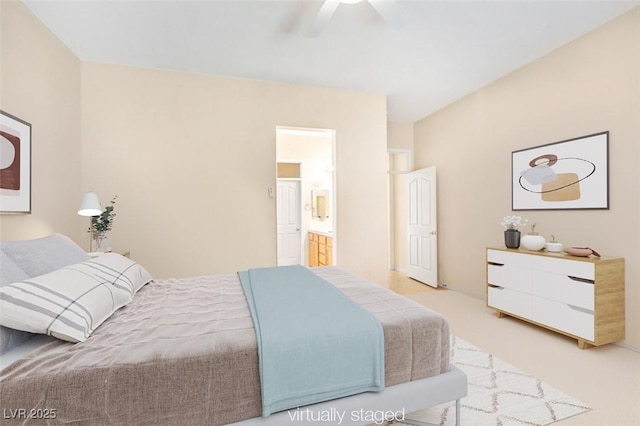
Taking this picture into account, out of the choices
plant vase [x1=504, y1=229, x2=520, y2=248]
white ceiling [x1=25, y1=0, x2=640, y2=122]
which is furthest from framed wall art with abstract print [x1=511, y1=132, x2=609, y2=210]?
white ceiling [x1=25, y1=0, x2=640, y2=122]

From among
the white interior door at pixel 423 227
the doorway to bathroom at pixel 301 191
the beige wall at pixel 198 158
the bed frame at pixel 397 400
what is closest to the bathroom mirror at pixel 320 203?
the doorway to bathroom at pixel 301 191

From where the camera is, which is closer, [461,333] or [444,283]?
[461,333]

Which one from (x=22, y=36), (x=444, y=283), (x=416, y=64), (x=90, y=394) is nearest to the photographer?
(x=90, y=394)

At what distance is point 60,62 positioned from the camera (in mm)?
2691

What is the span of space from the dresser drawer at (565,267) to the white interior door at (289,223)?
13.4ft

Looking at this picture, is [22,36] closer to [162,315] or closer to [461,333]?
[162,315]

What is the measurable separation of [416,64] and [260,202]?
Answer: 2.42 metres

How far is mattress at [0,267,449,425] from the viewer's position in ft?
3.31

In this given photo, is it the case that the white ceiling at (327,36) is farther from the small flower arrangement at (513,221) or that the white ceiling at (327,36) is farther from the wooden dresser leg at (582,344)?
the wooden dresser leg at (582,344)

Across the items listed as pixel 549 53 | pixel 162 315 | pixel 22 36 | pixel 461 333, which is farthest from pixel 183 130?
pixel 549 53

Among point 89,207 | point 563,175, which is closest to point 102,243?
point 89,207

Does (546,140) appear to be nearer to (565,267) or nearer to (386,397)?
(565,267)

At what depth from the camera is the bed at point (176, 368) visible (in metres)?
1.02

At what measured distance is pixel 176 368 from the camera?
109cm
